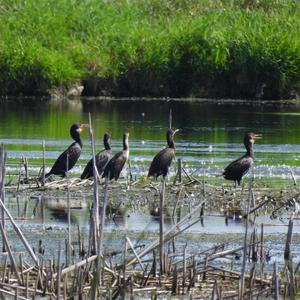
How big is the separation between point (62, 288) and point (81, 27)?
29.3 metres

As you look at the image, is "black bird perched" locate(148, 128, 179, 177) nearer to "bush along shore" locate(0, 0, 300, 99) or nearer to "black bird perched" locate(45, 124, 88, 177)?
"black bird perched" locate(45, 124, 88, 177)

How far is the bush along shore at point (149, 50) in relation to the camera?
36.7 metres

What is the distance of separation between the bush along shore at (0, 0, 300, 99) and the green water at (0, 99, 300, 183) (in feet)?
3.61

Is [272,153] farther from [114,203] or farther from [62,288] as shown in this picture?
[62,288]

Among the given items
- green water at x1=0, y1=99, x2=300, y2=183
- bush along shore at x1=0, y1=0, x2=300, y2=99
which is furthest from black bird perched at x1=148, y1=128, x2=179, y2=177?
bush along shore at x1=0, y1=0, x2=300, y2=99

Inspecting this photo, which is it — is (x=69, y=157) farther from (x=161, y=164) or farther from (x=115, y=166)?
(x=161, y=164)

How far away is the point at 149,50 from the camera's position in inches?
1492

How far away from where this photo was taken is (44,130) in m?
28.6

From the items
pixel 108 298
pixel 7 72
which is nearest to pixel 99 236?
pixel 108 298

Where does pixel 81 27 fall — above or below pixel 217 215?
above

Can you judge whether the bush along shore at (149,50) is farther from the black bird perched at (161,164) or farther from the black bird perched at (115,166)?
the black bird perched at (115,166)

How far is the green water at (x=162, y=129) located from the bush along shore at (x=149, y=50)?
3.61ft

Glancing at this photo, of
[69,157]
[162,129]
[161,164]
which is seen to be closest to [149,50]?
[162,129]

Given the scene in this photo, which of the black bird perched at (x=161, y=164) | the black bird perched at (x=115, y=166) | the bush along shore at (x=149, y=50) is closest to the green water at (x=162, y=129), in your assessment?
the black bird perched at (x=161, y=164)
